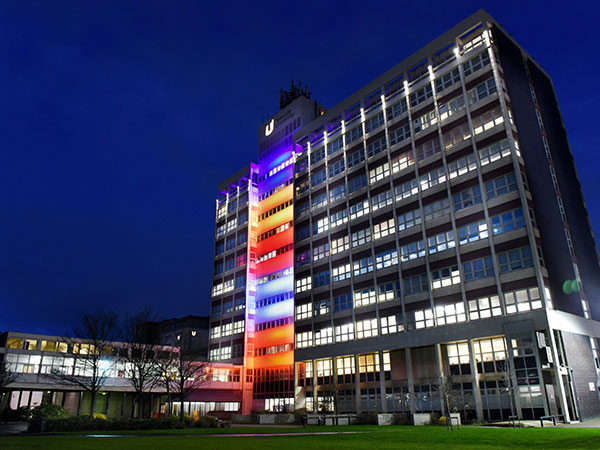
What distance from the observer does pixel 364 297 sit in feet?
207

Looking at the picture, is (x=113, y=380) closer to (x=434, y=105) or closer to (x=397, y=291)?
(x=397, y=291)

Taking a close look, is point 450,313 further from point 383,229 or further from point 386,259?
point 383,229

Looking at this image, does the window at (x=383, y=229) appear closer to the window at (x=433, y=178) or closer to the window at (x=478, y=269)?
the window at (x=433, y=178)

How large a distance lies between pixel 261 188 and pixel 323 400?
46.9 m

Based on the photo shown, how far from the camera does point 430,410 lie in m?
51.7

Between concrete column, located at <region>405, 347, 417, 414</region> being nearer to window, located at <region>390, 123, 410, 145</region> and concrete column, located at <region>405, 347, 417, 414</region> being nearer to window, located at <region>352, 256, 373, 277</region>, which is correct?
window, located at <region>352, 256, 373, 277</region>

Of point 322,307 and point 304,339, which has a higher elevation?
point 322,307

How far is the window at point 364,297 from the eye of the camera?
2437 inches

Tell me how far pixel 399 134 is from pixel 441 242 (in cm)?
1791

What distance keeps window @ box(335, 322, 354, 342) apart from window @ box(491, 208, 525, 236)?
24028 millimetres

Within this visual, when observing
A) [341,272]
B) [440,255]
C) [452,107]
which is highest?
[452,107]

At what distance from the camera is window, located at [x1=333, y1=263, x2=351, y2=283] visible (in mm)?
66938

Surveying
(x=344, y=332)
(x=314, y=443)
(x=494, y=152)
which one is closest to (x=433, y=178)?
(x=494, y=152)

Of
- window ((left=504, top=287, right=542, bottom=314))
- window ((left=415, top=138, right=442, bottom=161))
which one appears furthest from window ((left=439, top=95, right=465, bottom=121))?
window ((left=504, top=287, right=542, bottom=314))
